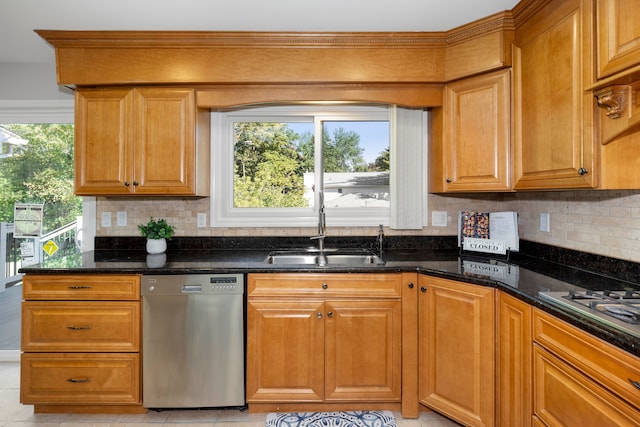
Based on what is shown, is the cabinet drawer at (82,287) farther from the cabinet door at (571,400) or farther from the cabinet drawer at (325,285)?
the cabinet door at (571,400)

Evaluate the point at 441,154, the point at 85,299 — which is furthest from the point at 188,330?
the point at 441,154

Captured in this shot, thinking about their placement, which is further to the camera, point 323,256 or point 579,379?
point 323,256

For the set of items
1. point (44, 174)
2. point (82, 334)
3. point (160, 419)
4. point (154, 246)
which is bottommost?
point (160, 419)

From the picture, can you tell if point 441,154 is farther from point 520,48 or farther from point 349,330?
point 349,330

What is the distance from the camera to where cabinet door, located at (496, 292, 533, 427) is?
160cm

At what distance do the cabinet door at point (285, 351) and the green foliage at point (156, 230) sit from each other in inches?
35.3

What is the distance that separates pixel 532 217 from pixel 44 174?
3659mm

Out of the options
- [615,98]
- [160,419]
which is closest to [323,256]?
[160,419]

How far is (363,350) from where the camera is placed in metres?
2.10

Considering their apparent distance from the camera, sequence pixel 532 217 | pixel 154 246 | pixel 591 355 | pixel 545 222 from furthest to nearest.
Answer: pixel 154 246
pixel 532 217
pixel 545 222
pixel 591 355

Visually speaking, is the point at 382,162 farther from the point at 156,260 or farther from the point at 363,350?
the point at 156,260

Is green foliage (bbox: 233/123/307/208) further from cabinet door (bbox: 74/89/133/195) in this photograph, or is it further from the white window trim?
cabinet door (bbox: 74/89/133/195)

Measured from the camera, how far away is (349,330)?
210 centimetres

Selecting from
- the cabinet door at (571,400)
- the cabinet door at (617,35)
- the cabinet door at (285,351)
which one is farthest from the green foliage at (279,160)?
the cabinet door at (571,400)
